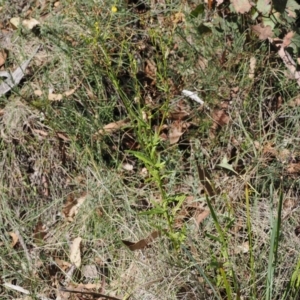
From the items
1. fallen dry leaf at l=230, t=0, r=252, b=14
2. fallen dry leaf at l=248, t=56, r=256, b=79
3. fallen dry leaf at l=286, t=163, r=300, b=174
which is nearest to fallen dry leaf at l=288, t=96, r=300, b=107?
fallen dry leaf at l=248, t=56, r=256, b=79

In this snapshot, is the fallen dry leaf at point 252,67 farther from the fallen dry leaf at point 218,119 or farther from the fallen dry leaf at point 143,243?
the fallen dry leaf at point 143,243

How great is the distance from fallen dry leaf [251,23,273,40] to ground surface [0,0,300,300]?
19cm

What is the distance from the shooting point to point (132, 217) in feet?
10.2

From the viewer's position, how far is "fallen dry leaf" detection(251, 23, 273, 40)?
3.12 metres

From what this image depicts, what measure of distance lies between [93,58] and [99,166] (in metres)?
0.57

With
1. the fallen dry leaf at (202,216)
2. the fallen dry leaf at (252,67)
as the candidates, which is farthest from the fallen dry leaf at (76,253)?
the fallen dry leaf at (252,67)

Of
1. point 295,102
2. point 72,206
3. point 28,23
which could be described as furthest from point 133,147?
point 28,23

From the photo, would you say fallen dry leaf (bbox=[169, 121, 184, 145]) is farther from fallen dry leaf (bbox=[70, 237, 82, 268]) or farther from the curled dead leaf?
fallen dry leaf (bbox=[70, 237, 82, 268])

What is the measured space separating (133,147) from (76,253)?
636 mm

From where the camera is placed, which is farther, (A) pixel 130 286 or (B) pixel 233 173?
(B) pixel 233 173

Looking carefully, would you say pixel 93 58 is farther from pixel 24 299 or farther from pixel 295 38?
pixel 24 299

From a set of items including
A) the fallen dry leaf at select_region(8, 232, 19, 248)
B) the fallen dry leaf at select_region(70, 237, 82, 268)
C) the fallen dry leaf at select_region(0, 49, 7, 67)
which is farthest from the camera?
the fallen dry leaf at select_region(0, 49, 7, 67)

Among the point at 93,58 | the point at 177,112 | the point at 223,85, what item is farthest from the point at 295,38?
the point at 93,58

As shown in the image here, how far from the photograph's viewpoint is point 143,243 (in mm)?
2938
